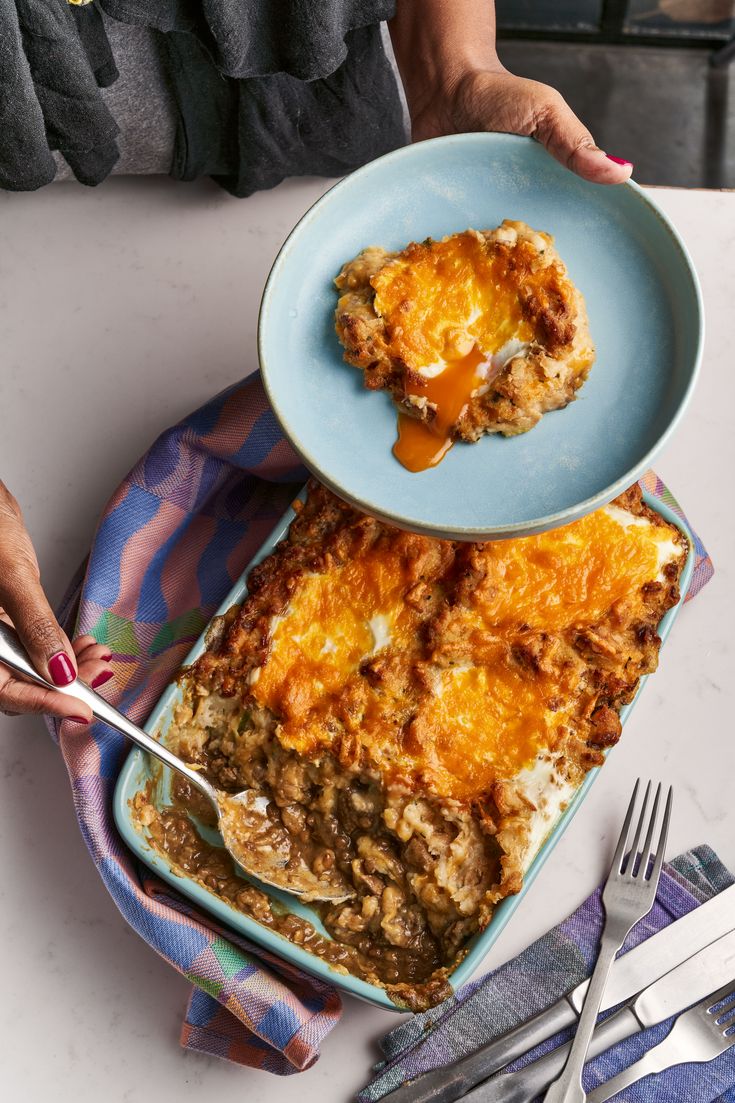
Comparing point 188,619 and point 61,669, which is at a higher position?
point 61,669

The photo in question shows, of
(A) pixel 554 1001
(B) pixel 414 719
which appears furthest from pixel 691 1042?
(B) pixel 414 719

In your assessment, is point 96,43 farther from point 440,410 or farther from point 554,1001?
point 554,1001

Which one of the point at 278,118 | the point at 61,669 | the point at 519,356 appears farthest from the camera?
the point at 278,118

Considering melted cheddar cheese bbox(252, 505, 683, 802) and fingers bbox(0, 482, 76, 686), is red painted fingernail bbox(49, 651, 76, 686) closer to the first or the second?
fingers bbox(0, 482, 76, 686)

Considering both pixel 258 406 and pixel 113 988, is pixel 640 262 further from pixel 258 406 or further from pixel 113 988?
pixel 113 988

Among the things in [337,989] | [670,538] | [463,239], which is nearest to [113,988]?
[337,989]

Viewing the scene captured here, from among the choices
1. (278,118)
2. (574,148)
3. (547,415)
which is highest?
(574,148)

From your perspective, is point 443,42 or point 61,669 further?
point 443,42
